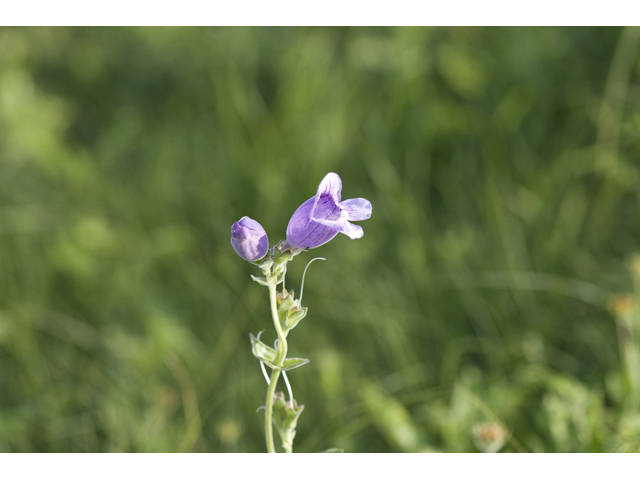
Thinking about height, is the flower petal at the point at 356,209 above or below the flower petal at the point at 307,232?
above

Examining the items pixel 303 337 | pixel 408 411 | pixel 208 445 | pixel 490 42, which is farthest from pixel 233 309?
pixel 490 42

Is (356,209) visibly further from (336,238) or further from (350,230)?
(336,238)

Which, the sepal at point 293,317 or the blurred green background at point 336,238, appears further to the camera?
the blurred green background at point 336,238

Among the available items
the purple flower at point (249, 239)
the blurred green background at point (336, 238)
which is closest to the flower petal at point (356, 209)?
the purple flower at point (249, 239)

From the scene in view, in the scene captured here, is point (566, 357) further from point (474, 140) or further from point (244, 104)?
point (244, 104)

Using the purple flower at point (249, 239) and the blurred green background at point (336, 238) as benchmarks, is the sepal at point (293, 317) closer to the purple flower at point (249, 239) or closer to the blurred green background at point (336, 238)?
the purple flower at point (249, 239)

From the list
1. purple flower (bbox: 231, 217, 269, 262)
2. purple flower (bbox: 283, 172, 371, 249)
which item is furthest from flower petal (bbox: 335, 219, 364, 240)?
purple flower (bbox: 231, 217, 269, 262)

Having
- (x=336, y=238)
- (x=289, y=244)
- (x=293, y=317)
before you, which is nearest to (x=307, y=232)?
(x=289, y=244)
